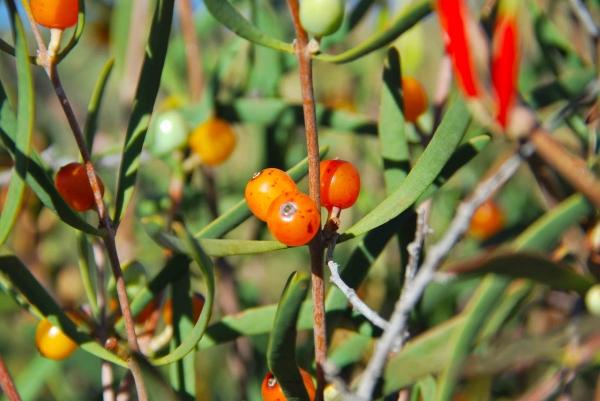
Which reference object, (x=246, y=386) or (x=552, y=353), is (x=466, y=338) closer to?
(x=552, y=353)

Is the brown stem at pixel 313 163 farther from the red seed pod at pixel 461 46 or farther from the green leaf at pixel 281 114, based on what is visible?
the green leaf at pixel 281 114

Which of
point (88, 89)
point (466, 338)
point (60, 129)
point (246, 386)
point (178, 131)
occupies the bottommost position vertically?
point (246, 386)

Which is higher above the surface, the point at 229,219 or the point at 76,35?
the point at 76,35

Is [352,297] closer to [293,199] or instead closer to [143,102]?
[293,199]

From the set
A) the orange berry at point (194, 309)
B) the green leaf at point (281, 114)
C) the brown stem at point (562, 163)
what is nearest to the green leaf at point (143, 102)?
the orange berry at point (194, 309)

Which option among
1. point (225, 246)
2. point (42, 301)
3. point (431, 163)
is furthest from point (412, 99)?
point (42, 301)

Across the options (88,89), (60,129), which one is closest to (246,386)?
(60,129)
